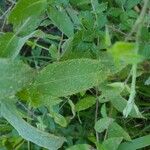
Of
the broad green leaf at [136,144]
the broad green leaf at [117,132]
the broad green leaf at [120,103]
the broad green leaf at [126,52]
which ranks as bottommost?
the broad green leaf at [136,144]

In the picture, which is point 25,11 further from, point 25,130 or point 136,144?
point 136,144

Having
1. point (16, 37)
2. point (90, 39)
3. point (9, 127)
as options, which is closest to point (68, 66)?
point (16, 37)

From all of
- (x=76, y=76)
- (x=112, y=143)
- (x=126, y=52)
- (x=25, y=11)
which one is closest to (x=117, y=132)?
(x=112, y=143)

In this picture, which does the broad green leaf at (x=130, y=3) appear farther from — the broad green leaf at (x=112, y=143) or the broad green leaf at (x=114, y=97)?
the broad green leaf at (x=112, y=143)

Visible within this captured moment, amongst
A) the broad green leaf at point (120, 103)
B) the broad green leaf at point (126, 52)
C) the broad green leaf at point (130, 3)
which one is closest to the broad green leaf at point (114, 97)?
the broad green leaf at point (120, 103)

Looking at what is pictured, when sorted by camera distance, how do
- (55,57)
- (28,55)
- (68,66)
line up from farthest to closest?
(28,55) < (55,57) < (68,66)

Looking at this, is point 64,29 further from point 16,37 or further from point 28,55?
point 28,55
